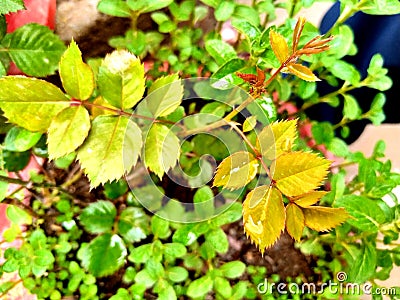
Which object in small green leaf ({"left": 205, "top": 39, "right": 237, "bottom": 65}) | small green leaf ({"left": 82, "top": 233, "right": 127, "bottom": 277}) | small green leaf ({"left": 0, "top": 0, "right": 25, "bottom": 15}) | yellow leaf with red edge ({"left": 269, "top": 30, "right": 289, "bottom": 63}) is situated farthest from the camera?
small green leaf ({"left": 82, "top": 233, "right": 127, "bottom": 277})

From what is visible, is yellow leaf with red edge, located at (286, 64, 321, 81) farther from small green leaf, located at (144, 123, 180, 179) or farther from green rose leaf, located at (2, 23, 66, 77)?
green rose leaf, located at (2, 23, 66, 77)

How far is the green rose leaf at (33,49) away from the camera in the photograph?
2.18 feet

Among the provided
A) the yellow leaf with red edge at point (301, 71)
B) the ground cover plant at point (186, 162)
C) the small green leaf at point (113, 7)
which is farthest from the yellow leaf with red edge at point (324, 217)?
the small green leaf at point (113, 7)

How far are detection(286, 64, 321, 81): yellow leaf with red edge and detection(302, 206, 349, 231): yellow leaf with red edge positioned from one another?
0.44 feet

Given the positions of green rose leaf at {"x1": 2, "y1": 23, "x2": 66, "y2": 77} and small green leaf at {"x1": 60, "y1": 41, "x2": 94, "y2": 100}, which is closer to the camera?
small green leaf at {"x1": 60, "y1": 41, "x2": 94, "y2": 100}

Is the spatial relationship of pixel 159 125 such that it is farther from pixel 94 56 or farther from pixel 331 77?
pixel 94 56

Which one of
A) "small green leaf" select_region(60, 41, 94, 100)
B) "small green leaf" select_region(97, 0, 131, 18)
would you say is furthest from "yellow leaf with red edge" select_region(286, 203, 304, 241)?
"small green leaf" select_region(97, 0, 131, 18)

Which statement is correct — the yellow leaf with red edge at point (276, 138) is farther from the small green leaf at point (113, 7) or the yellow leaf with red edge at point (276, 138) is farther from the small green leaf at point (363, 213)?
the small green leaf at point (113, 7)

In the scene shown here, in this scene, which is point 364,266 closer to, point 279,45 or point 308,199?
point 308,199

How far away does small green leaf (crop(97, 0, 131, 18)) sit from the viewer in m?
0.71

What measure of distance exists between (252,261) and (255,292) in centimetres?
7

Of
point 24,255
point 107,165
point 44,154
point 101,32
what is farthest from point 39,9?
point 107,165

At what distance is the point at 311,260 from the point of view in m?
0.97

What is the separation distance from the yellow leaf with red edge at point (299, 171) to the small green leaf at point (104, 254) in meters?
0.44
